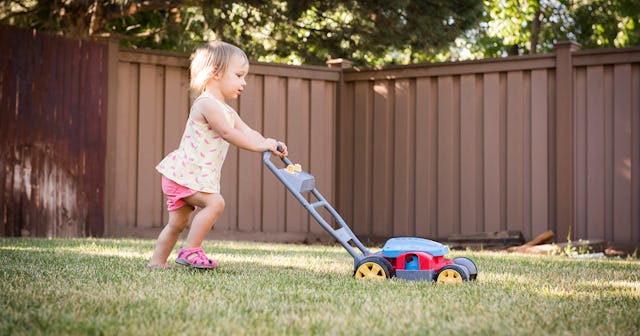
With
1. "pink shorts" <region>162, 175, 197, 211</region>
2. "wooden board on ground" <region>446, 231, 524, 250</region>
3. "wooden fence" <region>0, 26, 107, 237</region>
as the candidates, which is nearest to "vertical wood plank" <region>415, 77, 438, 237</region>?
"wooden board on ground" <region>446, 231, 524, 250</region>

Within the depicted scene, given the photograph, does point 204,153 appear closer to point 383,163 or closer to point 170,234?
point 170,234

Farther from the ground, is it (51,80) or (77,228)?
(51,80)

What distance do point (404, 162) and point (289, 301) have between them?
5.27m

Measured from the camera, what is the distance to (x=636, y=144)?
21.8 feet

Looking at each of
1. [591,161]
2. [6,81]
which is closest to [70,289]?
[6,81]

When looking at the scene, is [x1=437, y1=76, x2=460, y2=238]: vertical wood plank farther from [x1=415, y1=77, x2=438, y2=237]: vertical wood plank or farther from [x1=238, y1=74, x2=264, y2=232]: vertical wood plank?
[x1=238, y1=74, x2=264, y2=232]: vertical wood plank

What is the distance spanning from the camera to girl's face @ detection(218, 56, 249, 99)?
3.84m

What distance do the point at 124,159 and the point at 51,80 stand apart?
3.37 feet

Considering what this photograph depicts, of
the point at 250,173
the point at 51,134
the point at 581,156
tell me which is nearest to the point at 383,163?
the point at 250,173

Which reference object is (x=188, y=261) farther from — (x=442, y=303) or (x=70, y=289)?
(x=442, y=303)

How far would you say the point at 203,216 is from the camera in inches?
143

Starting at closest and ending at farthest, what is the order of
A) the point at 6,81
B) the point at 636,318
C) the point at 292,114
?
1. the point at 636,318
2. the point at 6,81
3. the point at 292,114

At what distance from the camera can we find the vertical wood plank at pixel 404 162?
306 inches

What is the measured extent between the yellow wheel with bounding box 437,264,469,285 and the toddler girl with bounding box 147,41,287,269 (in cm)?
95
